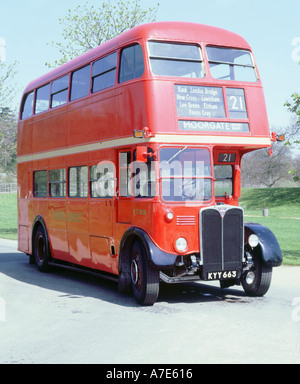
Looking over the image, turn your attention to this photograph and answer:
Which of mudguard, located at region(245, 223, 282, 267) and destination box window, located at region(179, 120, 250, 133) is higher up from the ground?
destination box window, located at region(179, 120, 250, 133)

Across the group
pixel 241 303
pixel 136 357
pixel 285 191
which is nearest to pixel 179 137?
pixel 241 303

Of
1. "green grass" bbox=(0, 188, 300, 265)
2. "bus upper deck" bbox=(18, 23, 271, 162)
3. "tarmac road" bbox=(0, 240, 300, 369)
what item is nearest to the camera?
"tarmac road" bbox=(0, 240, 300, 369)

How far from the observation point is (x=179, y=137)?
9133mm

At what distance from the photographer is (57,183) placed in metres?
13.1

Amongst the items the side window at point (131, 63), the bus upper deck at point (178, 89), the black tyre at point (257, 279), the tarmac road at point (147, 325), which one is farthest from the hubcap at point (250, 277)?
the side window at point (131, 63)

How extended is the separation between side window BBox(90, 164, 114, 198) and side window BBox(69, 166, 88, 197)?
321mm

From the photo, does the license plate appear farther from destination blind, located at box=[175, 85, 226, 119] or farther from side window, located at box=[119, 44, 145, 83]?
side window, located at box=[119, 44, 145, 83]

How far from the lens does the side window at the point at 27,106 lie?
14687 mm

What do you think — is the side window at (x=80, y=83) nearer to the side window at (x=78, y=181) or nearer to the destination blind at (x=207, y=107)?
the side window at (x=78, y=181)

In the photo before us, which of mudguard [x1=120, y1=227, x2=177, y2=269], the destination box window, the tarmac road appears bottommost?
the tarmac road

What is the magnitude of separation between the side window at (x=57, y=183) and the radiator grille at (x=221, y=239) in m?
4.45

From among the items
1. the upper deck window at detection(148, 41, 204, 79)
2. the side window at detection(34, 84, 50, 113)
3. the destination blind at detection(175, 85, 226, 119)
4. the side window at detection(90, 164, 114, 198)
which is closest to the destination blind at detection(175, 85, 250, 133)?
the destination blind at detection(175, 85, 226, 119)

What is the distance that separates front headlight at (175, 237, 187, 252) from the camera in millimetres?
8945
